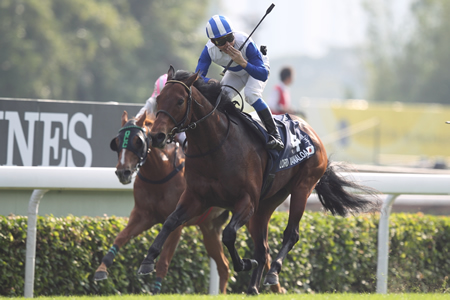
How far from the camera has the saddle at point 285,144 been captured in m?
4.89

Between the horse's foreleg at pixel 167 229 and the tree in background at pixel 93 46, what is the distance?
2098 centimetres

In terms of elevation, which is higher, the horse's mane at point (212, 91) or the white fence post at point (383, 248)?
the horse's mane at point (212, 91)

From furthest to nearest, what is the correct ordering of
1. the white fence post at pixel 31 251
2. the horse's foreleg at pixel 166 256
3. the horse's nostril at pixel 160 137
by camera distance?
the horse's foreleg at pixel 166 256 → the white fence post at pixel 31 251 → the horse's nostril at pixel 160 137

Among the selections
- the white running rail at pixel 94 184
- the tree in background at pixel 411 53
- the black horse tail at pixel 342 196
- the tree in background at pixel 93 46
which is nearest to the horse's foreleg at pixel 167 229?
the white running rail at pixel 94 184

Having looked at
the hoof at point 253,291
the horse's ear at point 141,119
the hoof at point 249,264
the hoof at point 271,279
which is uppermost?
the horse's ear at point 141,119

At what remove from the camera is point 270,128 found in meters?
4.94

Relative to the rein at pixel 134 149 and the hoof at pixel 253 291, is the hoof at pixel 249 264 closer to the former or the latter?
the hoof at pixel 253 291

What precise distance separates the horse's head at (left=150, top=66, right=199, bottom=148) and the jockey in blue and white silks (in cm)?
39

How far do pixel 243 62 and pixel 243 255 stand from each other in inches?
91.1

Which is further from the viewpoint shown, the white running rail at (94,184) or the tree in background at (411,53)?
the tree in background at (411,53)

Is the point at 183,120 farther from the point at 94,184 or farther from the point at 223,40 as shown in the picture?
Answer: the point at 94,184

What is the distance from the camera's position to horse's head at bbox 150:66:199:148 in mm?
4066

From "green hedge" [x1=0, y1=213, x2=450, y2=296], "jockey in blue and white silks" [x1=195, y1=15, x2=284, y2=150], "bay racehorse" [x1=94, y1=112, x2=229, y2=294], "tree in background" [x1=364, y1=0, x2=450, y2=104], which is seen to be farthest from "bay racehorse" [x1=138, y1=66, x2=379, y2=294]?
"tree in background" [x1=364, y1=0, x2=450, y2=104]

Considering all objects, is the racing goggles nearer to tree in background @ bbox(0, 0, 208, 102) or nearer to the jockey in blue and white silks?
the jockey in blue and white silks
